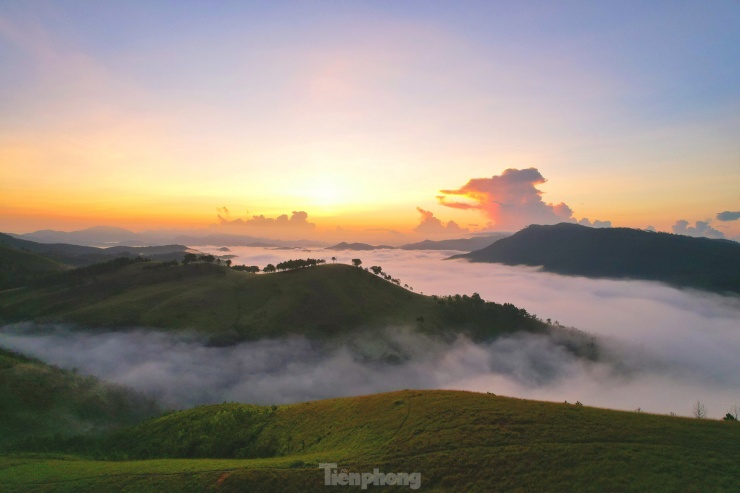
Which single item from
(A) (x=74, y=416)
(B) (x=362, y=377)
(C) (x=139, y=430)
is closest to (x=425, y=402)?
(C) (x=139, y=430)

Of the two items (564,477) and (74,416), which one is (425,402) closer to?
(564,477)

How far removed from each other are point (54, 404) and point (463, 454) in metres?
104

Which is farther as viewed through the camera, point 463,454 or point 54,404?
point 54,404

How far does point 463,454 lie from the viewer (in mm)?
36312

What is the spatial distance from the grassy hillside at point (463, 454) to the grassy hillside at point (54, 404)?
38819 millimetres

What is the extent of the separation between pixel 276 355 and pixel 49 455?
460ft

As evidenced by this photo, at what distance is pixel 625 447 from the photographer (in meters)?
36.2

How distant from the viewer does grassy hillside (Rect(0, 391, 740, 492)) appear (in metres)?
32.8

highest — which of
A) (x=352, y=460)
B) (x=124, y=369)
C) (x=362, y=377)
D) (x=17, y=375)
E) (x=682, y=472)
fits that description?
(x=682, y=472)

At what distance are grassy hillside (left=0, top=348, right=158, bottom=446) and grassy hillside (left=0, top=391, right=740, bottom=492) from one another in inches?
1528

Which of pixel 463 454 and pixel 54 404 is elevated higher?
pixel 463 454

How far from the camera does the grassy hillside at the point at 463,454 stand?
32781 mm

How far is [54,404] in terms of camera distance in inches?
3489

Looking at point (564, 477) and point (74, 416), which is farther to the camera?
point (74, 416)
